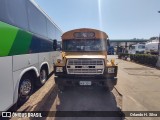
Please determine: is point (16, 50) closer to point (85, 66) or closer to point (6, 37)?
point (6, 37)

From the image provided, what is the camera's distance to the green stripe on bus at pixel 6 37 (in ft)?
12.3

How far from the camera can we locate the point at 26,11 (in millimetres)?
5680

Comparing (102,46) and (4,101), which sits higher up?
(102,46)

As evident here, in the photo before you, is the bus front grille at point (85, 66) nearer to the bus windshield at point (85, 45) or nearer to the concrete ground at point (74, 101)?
the concrete ground at point (74, 101)

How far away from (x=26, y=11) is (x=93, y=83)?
365 cm

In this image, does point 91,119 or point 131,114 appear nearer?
point 91,119

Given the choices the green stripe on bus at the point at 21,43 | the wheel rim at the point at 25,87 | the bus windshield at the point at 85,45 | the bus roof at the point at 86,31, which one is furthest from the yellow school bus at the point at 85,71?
the bus roof at the point at 86,31

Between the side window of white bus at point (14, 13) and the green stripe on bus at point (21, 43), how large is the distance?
280mm

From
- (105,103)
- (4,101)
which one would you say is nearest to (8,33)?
(4,101)

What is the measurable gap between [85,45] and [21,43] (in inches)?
136

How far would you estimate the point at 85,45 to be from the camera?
25.1ft

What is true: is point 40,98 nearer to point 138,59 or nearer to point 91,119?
point 91,119

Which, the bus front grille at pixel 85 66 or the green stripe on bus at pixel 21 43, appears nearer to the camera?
the green stripe on bus at pixel 21 43

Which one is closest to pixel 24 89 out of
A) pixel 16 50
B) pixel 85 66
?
pixel 16 50
